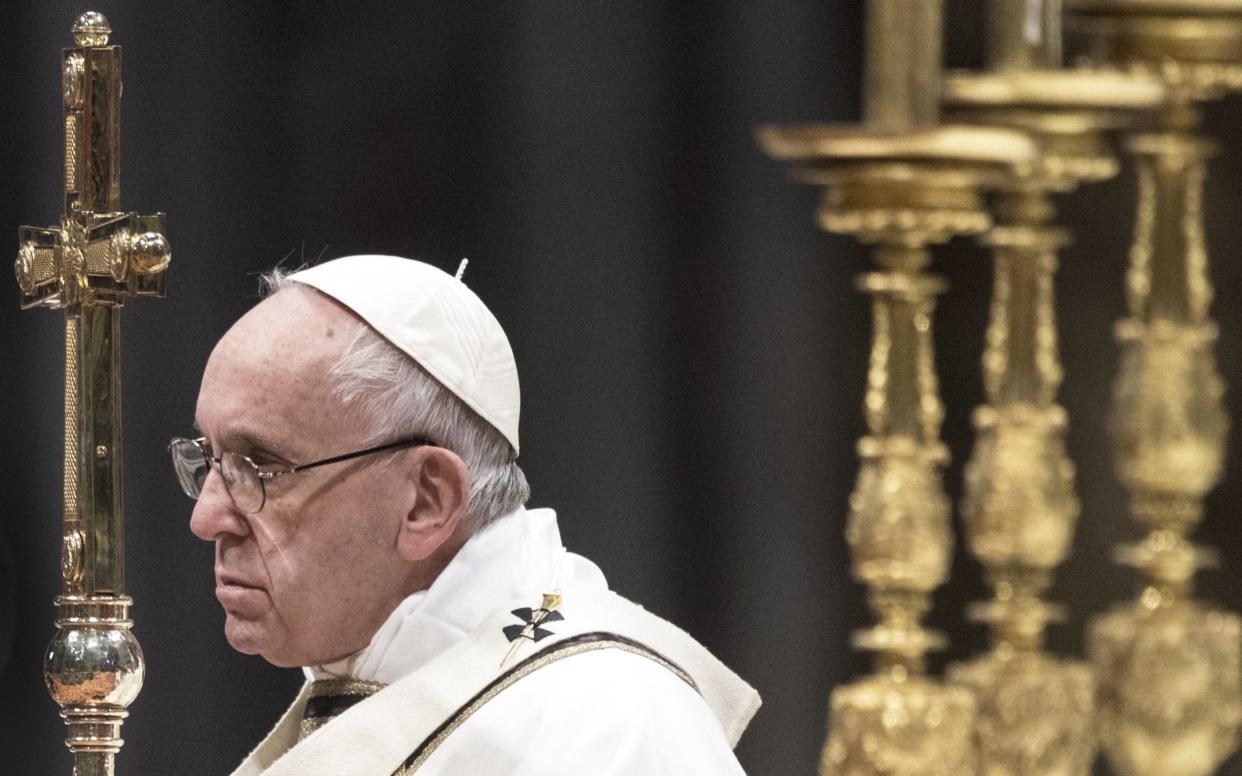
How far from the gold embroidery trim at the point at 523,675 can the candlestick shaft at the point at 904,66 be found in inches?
65.3

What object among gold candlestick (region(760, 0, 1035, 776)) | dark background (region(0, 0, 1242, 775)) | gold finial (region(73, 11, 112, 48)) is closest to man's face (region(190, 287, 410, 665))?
gold finial (region(73, 11, 112, 48))

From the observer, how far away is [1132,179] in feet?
6.03

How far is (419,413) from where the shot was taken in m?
3.09

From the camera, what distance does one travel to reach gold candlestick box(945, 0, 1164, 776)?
1304 millimetres

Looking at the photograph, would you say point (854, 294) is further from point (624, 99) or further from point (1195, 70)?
point (1195, 70)

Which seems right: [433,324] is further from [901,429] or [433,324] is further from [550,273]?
[901,429]

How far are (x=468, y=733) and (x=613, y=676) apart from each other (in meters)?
0.19

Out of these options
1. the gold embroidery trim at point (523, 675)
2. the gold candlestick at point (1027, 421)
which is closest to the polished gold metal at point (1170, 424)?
the gold candlestick at point (1027, 421)

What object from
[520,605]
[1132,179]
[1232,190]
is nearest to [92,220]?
[520,605]

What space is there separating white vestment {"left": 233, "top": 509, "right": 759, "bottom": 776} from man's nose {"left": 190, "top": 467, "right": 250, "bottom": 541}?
230mm

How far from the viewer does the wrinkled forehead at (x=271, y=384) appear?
3.00 meters

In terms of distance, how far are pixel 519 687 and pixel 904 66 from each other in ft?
5.51

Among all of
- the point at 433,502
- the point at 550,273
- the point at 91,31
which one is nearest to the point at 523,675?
the point at 433,502

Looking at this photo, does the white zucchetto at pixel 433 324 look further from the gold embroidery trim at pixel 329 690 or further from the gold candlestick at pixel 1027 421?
the gold candlestick at pixel 1027 421
